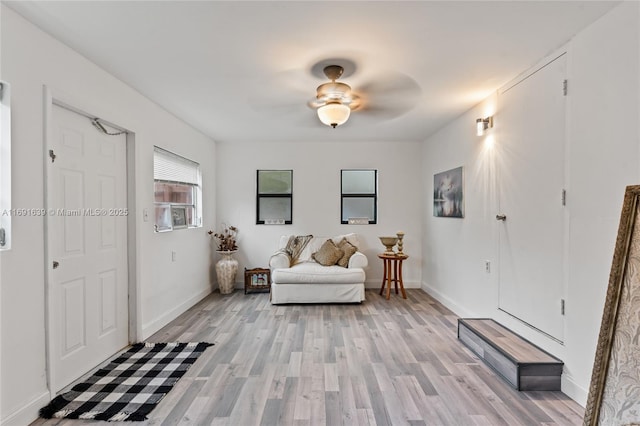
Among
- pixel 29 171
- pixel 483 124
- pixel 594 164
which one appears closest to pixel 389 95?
pixel 483 124

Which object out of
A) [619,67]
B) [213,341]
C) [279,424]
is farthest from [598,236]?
[213,341]

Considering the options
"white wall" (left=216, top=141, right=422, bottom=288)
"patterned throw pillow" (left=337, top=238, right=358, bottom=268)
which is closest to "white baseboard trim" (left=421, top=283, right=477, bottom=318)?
"white wall" (left=216, top=141, right=422, bottom=288)

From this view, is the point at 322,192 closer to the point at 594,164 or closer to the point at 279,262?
the point at 279,262

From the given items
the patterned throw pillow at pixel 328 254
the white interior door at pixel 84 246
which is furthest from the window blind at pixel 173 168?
the patterned throw pillow at pixel 328 254

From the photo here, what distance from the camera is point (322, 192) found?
5.58m

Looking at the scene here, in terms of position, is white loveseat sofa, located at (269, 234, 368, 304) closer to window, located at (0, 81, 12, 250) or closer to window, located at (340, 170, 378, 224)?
window, located at (340, 170, 378, 224)

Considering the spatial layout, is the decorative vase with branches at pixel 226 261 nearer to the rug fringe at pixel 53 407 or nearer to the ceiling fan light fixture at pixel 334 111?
the rug fringe at pixel 53 407

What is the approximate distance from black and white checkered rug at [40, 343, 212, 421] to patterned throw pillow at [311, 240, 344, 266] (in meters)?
2.22

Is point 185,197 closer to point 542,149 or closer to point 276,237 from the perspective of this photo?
point 276,237

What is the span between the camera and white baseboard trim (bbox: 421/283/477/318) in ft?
12.7

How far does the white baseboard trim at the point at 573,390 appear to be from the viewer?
210 centimetres

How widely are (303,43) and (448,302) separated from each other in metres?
3.71

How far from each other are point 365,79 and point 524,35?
1214 mm

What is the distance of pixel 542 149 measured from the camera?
2.54 metres
